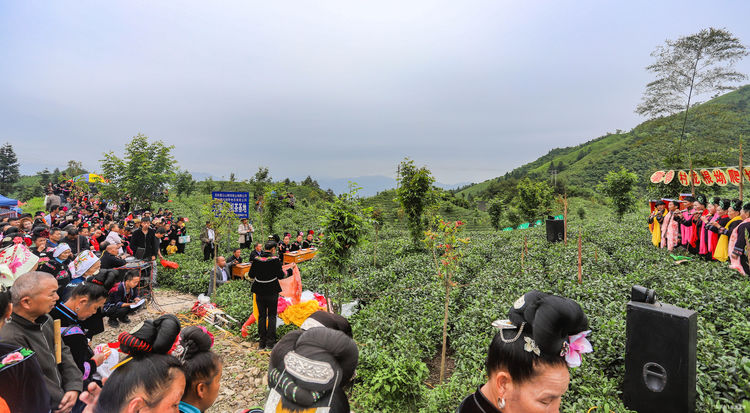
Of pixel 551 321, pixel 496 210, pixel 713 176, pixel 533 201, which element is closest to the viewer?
pixel 551 321

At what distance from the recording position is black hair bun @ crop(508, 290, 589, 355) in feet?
4.47

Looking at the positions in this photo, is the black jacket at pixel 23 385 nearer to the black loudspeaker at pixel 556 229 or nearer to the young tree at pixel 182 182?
the black loudspeaker at pixel 556 229

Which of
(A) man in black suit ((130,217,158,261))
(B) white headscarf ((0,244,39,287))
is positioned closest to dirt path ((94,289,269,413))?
(A) man in black suit ((130,217,158,261))

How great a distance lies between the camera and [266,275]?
5.37 meters

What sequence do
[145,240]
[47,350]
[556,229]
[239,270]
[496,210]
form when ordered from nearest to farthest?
[47,350]
[145,240]
[239,270]
[556,229]
[496,210]

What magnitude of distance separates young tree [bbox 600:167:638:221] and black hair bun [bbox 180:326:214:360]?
18600mm

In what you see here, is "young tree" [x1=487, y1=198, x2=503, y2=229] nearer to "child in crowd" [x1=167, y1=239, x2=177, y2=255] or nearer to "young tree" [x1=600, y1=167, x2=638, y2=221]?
"young tree" [x1=600, y1=167, x2=638, y2=221]

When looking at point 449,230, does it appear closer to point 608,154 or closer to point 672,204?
point 672,204

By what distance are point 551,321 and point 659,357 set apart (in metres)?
2.40

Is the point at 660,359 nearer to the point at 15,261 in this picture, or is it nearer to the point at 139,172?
the point at 15,261

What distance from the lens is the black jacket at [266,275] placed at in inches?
212

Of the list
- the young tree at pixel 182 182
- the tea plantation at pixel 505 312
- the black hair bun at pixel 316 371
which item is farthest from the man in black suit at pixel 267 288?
the young tree at pixel 182 182

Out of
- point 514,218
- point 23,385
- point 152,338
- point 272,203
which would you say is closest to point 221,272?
point 272,203

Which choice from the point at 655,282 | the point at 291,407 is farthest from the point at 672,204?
the point at 291,407
